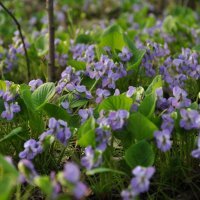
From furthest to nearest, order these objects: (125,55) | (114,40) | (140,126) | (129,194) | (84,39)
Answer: (84,39)
(114,40)
(125,55)
(140,126)
(129,194)

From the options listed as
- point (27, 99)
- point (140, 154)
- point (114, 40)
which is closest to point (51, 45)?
point (114, 40)

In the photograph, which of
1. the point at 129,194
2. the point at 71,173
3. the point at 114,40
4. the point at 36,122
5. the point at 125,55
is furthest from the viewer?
the point at 114,40

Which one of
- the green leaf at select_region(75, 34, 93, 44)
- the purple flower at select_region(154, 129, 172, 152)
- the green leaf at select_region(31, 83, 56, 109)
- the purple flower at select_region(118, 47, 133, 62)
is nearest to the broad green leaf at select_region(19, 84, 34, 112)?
the green leaf at select_region(31, 83, 56, 109)

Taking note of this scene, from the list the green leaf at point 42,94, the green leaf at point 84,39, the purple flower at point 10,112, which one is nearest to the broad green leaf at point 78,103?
the green leaf at point 42,94

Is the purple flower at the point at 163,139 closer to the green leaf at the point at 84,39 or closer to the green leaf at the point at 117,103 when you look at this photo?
the green leaf at the point at 117,103

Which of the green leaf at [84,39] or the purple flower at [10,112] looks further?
the green leaf at [84,39]

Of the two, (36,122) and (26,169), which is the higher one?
(26,169)

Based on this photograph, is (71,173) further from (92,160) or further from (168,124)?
(168,124)

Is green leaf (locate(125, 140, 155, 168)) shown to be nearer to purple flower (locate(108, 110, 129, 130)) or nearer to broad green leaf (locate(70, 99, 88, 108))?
purple flower (locate(108, 110, 129, 130))
